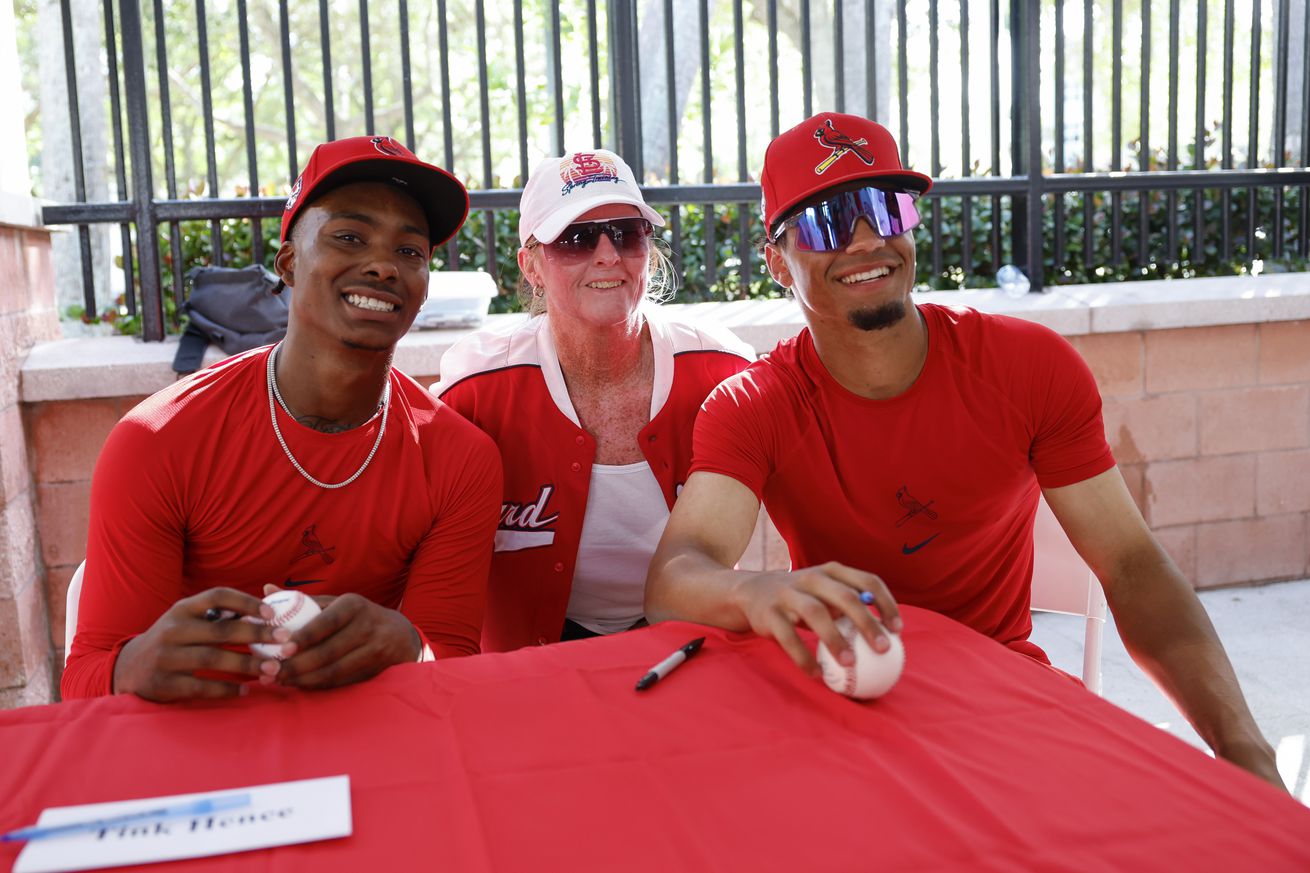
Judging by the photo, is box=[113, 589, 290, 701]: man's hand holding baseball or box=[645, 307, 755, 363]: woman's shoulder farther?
box=[645, 307, 755, 363]: woman's shoulder

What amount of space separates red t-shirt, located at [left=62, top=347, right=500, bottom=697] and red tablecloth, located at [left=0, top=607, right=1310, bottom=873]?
730 mm

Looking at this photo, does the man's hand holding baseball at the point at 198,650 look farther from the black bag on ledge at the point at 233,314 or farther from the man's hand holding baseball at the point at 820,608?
the black bag on ledge at the point at 233,314

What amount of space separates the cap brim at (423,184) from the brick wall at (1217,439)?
233 centimetres

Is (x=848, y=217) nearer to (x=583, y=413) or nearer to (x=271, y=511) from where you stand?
(x=583, y=413)

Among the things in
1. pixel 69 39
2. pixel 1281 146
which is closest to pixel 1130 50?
pixel 1281 146

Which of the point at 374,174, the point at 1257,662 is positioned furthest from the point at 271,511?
the point at 1257,662

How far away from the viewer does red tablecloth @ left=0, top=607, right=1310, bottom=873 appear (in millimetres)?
1171

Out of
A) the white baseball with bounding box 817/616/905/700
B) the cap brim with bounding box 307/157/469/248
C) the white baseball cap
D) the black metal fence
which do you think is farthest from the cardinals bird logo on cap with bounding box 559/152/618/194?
the white baseball with bounding box 817/616/905/700

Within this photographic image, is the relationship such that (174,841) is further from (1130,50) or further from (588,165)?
(1130,50)

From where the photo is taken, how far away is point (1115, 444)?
4852mm

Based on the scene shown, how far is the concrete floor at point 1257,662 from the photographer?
3.60 metres

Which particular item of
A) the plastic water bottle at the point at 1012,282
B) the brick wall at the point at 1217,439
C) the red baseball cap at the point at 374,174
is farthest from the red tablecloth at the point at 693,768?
the plastic water bottle at the point at 1012,282

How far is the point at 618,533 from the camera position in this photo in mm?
3037

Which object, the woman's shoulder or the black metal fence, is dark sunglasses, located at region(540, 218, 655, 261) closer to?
the woman's shoulder
